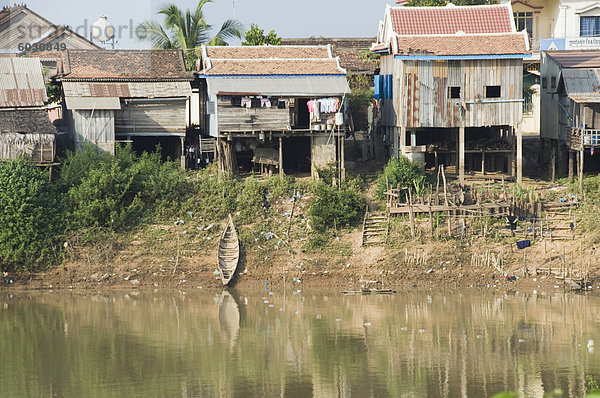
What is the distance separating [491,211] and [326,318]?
7.12 m

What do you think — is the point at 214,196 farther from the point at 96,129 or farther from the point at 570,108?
the point at 570,108

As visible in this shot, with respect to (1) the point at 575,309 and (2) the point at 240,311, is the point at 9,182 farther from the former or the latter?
(1) the point at 575,309

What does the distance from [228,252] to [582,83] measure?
1263 cm

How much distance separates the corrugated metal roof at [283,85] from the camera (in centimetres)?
3112

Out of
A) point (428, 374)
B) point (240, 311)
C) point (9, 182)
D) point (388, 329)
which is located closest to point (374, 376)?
point (428, 374)

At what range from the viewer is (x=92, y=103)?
31.0 metres

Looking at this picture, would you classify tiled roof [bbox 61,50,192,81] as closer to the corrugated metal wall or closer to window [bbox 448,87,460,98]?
the corrugated metal wall

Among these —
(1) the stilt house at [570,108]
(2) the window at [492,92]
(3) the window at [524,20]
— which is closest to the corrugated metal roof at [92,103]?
(2) the window at [492,92]

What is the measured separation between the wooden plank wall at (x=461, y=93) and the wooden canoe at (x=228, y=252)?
22.0 ft

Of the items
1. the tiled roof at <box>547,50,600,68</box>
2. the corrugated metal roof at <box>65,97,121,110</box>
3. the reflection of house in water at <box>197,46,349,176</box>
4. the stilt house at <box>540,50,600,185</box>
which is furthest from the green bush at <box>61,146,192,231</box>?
the tiled roof at <box>547,50,600,68</box>

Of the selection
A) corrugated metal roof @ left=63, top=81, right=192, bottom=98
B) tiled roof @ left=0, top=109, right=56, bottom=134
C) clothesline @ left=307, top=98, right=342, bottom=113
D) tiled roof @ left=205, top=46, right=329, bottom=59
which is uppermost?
tiled roof @ left=205, top=46, right=329, bottom=59

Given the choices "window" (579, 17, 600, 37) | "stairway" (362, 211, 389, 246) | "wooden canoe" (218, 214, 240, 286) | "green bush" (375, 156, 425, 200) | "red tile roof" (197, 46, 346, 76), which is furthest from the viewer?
"window" (579, 17, 600, 37)

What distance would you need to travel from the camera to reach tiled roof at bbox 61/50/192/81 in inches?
1260

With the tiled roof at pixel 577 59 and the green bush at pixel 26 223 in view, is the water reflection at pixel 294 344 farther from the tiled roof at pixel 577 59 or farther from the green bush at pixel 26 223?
the tiled roof at pixel 577 59
